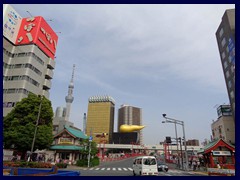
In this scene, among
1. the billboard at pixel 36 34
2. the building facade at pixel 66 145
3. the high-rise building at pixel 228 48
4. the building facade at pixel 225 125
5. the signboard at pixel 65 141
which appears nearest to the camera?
the building facade at pixel 66 145

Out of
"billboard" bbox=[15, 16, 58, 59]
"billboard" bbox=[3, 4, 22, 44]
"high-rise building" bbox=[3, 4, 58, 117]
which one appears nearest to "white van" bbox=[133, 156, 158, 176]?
"high-rise building" bbox=[3, 4, 58, 117]

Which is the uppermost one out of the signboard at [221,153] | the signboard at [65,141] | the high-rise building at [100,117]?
the high-rise building at [100,117]

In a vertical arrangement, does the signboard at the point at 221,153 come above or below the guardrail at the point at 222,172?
above

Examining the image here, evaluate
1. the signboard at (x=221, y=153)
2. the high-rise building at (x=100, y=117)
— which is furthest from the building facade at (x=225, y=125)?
the high-rise building at (x=100, y=117)

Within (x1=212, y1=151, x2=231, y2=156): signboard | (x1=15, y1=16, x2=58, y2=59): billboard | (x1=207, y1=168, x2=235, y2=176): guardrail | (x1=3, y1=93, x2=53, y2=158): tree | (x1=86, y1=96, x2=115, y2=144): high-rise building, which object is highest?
(x1=15, y1=16, x2=58, y2=59): billboard

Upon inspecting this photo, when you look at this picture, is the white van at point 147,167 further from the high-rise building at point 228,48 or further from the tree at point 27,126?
the high-rise building at point 228,48

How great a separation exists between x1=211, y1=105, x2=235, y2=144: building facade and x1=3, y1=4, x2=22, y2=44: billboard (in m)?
66.2

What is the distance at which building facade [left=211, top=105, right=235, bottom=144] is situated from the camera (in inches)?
2352

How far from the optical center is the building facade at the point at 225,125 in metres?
59.8

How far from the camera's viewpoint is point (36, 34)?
52281 mm

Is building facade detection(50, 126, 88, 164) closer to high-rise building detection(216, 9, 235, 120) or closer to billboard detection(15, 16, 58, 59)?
billboard detection(15, 16, 58, 59)

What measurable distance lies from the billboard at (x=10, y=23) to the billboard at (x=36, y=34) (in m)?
1.03

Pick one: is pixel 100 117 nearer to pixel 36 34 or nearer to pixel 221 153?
pixel 36 34
